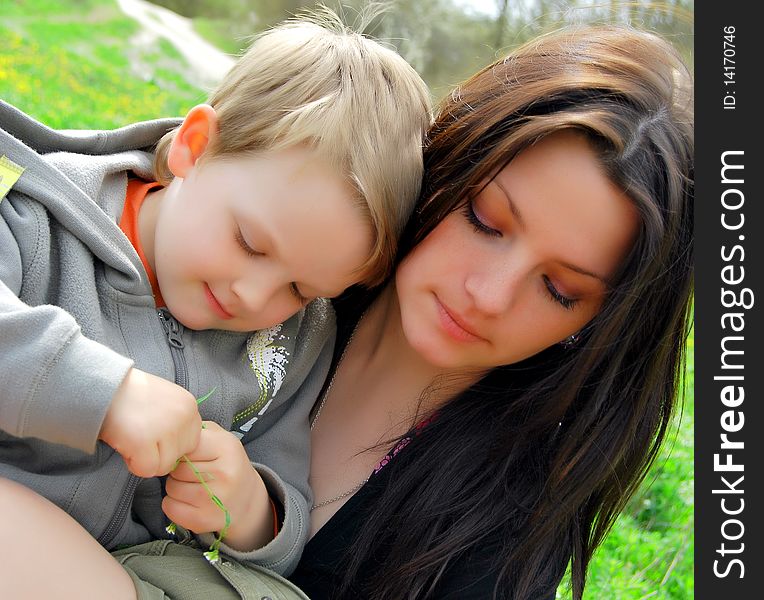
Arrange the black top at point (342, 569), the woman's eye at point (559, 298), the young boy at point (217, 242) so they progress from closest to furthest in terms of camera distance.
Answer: the young boy at point (217, 242)
the woman's eye at point (559, 298)
the black top at point (342, 569)

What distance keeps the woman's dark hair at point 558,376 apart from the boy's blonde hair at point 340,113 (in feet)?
0.37

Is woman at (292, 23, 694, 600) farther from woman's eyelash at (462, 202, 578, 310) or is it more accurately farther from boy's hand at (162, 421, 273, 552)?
boy's hand at (162, 421, 273, 552)

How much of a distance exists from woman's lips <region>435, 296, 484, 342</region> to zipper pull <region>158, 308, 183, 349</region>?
523 mm

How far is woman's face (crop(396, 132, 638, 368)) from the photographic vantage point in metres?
1.91

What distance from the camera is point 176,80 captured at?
794 cm

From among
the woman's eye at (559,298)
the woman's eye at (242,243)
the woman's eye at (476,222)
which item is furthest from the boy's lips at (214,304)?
the woman's eye at (559,298)

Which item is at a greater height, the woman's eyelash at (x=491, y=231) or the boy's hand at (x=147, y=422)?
the woman's eyelash at (x=491, y=231)

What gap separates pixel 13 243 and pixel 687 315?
4.65 feet

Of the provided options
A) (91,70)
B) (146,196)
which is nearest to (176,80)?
(91,70)

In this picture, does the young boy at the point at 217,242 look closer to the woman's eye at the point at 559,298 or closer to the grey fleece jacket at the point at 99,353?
the grey fleece jacket at the point at 99,353

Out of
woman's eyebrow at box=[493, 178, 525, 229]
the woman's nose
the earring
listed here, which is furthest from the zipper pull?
the earring

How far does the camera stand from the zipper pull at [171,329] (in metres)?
1.93
